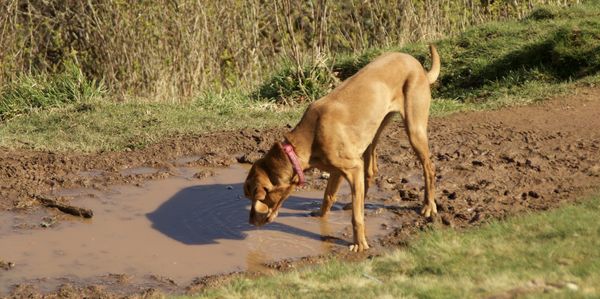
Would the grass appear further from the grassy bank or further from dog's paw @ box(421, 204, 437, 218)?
the grassy bank

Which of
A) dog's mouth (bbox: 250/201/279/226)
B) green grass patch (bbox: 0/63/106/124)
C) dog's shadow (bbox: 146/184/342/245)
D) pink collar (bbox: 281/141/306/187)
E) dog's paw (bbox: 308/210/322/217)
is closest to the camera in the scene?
pink collar (bbox: 281/141/306/187)

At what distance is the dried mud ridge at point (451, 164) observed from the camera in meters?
8.18

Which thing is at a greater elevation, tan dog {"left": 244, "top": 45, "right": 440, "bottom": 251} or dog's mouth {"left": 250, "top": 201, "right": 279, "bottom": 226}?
tan dog {"left": 244, "top": 45, "right": 440, "bottom": 251}

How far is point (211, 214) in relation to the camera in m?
→ 8.47

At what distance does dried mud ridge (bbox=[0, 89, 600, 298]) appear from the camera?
818 centimetres

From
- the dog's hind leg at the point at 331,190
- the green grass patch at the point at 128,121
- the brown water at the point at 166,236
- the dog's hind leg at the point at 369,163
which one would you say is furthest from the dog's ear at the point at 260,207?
the green grass patch at the point at 128,121

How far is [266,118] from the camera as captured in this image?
452 inches

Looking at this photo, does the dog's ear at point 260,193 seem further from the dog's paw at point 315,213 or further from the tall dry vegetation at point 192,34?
the tall dry vegetation at point 192,34

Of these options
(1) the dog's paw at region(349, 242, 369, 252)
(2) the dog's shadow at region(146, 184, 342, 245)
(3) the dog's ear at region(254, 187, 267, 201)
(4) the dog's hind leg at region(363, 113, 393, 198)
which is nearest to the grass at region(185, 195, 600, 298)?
(1) the dog's paw at region(349, 242, 369, 252)

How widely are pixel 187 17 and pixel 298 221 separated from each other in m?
5.69

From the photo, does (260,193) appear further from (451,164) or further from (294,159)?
(451,164)

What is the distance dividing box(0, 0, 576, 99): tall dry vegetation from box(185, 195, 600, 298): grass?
6095 millimetres

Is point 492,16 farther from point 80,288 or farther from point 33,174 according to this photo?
point 80,288

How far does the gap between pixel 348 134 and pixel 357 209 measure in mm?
577
